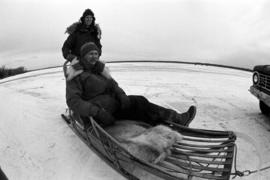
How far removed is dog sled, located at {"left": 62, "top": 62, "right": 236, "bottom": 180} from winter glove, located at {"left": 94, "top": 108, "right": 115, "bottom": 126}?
10 centimetres

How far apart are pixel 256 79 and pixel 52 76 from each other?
15.8 ft

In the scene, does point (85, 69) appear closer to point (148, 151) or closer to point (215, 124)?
point (148, 151)

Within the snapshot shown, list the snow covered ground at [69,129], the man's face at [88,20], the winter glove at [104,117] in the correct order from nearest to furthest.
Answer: the winter glove at [104,117] < the snow covered ground at [69,129] < the man's face at [88,20]

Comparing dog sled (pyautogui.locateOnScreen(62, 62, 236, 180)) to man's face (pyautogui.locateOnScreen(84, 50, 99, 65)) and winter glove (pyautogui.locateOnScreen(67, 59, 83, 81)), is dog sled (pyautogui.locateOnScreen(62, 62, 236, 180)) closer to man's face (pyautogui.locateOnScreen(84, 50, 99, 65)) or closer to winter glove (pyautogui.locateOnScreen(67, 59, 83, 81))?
winter glove (pyautogui.locateOnScreen(67, 59, 83, 81))

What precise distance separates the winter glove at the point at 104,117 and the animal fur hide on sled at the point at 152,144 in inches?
16.6

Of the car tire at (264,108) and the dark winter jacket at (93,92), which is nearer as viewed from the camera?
the dark winter jacket at (93,92)

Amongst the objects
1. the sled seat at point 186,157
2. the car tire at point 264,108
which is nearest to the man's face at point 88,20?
the sled seat at point 186,157

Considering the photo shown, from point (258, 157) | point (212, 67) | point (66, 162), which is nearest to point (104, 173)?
point (66, 162)

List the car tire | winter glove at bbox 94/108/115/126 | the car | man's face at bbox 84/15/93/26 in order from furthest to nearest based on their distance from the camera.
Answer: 1. the car tire
2. man's face at bbox 84/15/93/26
3. the car
4. winter glove at bbox 94/108/115/126

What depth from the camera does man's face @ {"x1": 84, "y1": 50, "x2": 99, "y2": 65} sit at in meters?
3.93

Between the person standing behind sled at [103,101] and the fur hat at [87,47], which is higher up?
the fur hat at [87,47]

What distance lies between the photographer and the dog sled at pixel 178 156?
9.51 feet

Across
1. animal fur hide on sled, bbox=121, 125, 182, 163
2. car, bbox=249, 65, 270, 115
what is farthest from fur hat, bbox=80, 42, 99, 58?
car, bbox=249, 65, 270, 115

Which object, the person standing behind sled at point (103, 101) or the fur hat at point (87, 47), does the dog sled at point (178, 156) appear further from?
the fur hat at point (87, 47)
